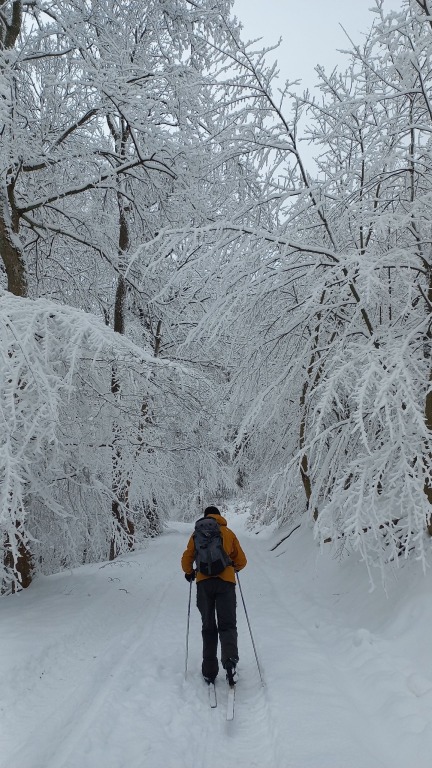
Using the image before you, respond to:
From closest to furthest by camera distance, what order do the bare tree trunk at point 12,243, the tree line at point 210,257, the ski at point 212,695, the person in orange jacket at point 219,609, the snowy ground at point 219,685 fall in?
the snowy ground at point 219,685
the ski at point 212,695
the person in orange jacket at point 219,609
the tree line at point 210,257
the bare tree trunk at point 12,243

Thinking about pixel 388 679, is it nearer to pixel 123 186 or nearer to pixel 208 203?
pixel 208 203

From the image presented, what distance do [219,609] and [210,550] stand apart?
611mm

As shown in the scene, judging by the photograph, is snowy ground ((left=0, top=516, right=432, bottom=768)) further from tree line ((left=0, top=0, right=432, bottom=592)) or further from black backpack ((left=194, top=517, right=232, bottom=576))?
black backpack ((left=194, top=517, right=232, bottom=576))

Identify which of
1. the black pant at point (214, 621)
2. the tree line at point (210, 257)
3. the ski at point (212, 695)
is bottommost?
the ski at point (212, 695)

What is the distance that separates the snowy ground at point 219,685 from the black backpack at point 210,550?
3.57ft

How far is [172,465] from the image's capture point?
1397 cm

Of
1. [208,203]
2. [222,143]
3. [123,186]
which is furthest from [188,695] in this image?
[123,186]

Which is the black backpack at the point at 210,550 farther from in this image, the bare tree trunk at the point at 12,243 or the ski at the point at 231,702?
the bare tree trunk at the point at 12,243

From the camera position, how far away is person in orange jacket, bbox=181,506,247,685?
5.07 meters

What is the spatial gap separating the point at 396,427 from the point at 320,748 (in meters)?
3.00

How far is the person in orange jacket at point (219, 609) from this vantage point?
16.6 feet

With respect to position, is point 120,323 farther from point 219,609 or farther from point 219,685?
point 219,685

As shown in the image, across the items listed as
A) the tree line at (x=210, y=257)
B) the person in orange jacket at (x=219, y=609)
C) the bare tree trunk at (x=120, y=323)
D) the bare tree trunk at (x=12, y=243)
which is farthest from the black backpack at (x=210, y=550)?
the bare tree trunk at (x=12, y=243)

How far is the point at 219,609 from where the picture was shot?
17.5 feet
